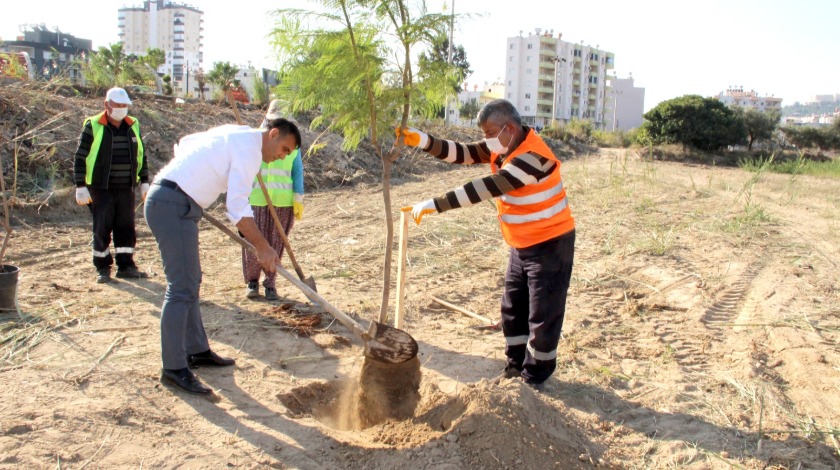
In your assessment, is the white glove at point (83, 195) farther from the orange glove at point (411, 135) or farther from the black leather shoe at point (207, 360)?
the orange glove at point (411, 135)

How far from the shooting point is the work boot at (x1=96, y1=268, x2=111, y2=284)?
19.4 feet

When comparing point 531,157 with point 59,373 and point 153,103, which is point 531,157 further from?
point 153,103

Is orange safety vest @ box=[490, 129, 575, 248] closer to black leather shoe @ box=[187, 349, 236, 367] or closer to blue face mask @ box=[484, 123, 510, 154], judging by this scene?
blue face mask @ box=[484, 123, 510, 154]

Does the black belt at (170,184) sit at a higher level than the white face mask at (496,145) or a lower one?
lower

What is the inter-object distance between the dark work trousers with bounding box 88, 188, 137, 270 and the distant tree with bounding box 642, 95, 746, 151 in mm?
28313

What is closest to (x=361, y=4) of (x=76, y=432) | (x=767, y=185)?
(x=76, y=432)

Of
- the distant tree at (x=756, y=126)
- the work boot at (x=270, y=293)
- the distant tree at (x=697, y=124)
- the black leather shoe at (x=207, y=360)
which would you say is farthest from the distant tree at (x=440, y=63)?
the distant tree at (x=756, y=126)

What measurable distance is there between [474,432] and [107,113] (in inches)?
184

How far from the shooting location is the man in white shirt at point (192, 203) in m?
3.51

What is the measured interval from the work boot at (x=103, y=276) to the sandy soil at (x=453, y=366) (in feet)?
0.59

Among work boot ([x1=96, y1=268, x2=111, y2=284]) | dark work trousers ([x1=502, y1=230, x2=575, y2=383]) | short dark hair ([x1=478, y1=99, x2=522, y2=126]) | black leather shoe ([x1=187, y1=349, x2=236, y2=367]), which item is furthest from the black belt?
work boot ([x1=96, y1=268, x2=111, y2=284])

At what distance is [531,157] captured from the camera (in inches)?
142

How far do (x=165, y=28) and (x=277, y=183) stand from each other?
485ft

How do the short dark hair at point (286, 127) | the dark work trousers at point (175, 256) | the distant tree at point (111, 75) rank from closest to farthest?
the dark work trousers at point (175, 256) < the short dark hair at point (286, 127) < the distant tree at point (111, 75)
